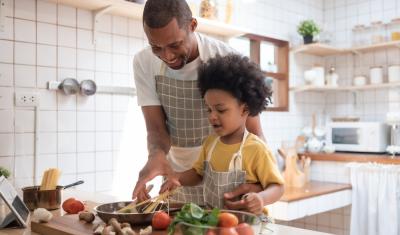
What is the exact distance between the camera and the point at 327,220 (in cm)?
378

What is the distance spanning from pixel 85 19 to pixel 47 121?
2.12 feet

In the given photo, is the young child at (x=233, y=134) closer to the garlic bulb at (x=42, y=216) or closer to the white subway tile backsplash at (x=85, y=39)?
the garlic bulb at (x=42, y=216)

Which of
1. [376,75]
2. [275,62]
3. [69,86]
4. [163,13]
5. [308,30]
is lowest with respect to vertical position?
[69,86]

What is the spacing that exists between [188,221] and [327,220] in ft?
10.7

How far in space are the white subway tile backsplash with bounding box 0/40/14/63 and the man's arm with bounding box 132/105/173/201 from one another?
99cm

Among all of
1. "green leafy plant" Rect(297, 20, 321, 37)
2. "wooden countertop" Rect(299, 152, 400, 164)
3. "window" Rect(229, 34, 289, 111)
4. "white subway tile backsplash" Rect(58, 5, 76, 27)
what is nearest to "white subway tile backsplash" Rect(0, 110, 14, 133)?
"white subway tile backsplash" Rect(58, 5, 76, 27)

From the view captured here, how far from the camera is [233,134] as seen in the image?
1429mm

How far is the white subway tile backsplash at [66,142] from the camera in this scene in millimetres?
2381

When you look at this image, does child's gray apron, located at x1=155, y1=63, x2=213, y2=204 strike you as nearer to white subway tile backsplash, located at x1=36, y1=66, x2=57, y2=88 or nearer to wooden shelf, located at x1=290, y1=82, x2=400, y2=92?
white subway tile backsplash, located at x1=36, y1=66, x2=57, y2=88

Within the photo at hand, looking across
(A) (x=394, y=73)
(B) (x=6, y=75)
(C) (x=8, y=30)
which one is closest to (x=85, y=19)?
(C) (x=8, y=30)

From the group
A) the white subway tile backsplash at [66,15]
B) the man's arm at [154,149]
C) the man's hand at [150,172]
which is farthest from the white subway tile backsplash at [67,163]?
the man's hand at [150,172]

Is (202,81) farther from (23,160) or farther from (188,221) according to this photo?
(23,160)

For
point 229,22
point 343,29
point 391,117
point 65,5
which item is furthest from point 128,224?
point 343,29

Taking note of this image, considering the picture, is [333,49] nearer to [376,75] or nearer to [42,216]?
[376,75]
